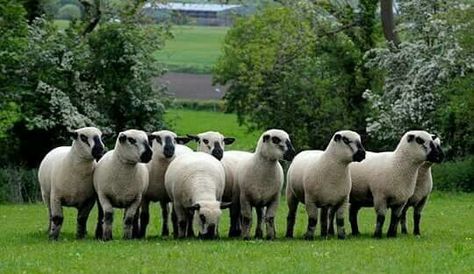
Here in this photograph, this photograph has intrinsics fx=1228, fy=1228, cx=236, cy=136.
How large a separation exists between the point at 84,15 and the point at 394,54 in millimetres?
14029

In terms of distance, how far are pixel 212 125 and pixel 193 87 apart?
48.3 feet

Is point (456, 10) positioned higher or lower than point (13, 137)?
higher

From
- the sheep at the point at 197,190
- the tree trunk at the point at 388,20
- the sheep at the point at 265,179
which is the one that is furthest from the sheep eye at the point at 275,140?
the tree trunk at the point at 388,20

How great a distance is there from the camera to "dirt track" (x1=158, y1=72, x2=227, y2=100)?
3187 inches

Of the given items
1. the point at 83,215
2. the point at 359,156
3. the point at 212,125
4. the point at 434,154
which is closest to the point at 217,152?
the point at 83,215

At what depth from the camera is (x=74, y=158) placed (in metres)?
24.9

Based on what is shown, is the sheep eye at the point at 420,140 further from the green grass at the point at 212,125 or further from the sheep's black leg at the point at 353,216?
the green grass at the point at 212,125

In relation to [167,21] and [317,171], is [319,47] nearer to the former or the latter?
[167,21]

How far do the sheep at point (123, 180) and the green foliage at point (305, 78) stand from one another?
92.7 ft

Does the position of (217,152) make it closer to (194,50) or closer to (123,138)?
(123,138)

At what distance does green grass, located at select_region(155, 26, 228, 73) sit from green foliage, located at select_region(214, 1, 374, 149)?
29.5 metres

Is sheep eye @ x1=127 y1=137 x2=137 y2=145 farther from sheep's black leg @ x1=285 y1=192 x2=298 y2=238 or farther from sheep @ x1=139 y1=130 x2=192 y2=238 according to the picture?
sheep's black leg @ x1=285 y1=192 x2=298 y2=238

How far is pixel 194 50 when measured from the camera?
379 ft

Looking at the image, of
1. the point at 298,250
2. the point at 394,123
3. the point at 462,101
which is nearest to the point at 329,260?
the point at 298,250
